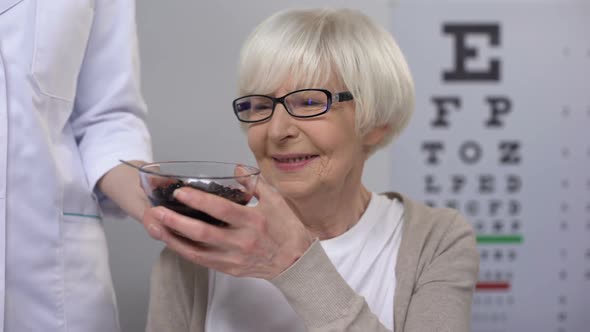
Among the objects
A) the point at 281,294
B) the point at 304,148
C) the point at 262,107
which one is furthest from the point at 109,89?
the point at 281,294

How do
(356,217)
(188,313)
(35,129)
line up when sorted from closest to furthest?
(35,129), (188,313), (356,217)

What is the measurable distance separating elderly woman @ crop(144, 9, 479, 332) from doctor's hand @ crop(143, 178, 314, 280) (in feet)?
0.52

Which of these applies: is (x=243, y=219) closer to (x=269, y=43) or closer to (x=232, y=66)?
(x=269, y=43)

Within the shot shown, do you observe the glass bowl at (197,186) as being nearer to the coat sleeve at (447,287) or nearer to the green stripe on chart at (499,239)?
the coat sleeve at (447,287)

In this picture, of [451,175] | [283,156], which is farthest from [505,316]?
[283,156]

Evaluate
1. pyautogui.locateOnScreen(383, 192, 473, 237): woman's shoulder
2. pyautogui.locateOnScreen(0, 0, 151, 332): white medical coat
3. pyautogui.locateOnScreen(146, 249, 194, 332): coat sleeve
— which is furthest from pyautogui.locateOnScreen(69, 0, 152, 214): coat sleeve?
pyautogui.locateOnScreen(383, 192, 473, 237): woman's shoulder

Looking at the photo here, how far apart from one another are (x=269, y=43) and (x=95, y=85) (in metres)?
0.36

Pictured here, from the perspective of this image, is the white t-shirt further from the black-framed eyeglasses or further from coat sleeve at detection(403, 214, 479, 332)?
the black-framed eyeglasses

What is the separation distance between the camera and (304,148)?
4.05 feet

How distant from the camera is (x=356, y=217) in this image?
54.2 inches

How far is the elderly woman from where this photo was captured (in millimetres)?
1204

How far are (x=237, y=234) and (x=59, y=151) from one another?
1.59 ft

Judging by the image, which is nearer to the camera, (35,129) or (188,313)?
(35,129)

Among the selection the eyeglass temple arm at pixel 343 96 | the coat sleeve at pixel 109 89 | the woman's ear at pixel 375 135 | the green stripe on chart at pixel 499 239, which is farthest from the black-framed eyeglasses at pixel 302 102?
the green stripe on chart at pixel 499 239
